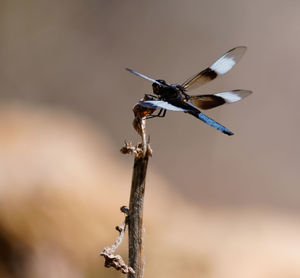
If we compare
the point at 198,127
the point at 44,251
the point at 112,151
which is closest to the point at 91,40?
the point at 112,151

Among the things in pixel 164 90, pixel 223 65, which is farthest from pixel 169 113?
pixel 164 90

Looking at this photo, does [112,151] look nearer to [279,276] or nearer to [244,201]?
[244,201]

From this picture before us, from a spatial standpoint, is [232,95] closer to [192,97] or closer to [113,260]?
[192,97]

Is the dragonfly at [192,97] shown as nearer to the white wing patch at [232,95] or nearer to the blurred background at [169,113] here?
the white wing patch at [232,95]

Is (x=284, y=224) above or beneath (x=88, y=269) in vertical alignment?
above

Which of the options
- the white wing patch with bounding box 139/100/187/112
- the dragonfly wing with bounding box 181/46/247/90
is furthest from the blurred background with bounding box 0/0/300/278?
the white wing patch with bounding box 139/100/187/112

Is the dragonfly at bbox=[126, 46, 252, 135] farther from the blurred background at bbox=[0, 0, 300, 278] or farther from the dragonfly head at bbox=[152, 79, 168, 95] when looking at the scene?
the blurred background at bbox=[0, 0, 300, 278]
